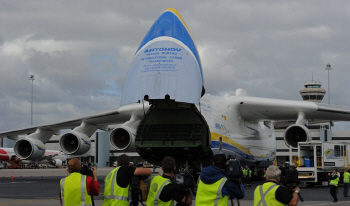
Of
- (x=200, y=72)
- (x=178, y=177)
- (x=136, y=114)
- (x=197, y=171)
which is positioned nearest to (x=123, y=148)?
(x=136, y=114)

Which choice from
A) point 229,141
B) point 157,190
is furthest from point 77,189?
point 229,141

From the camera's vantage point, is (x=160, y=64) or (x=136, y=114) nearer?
(x=160, y=64)

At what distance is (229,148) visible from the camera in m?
19.3

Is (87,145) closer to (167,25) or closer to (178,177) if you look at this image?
(167,25)

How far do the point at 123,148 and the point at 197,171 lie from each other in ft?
12.1

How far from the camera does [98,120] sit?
23812 millimetres

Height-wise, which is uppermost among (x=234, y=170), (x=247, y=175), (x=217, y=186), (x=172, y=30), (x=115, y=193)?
(x=172, y=30)

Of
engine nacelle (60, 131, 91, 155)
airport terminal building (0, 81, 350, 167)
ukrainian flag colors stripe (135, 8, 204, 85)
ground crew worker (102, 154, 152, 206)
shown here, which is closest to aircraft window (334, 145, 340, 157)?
engine nacelle (60, 131, 91, 155)

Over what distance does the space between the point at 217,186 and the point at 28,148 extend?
742 inches

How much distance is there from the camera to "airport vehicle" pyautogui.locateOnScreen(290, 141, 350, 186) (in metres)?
22.3

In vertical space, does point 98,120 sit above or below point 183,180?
above

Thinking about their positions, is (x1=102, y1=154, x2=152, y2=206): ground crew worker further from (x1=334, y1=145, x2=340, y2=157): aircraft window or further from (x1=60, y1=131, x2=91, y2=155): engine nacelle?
(x1=334, y1=145, x2=340, y2=157): aircraft window

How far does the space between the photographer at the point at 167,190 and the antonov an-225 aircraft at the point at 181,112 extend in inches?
294

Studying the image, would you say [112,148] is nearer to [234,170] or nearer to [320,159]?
[320,159]
